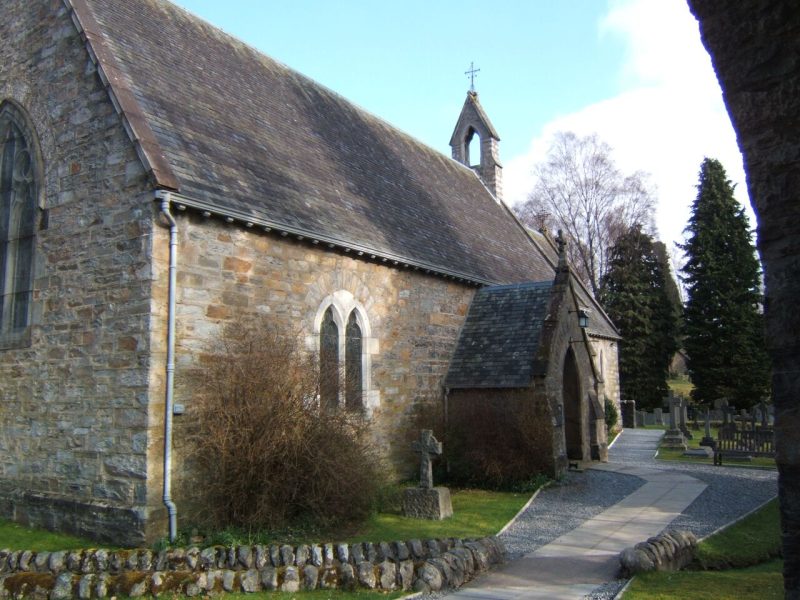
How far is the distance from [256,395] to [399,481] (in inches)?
228

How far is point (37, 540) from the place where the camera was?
975 centimetres

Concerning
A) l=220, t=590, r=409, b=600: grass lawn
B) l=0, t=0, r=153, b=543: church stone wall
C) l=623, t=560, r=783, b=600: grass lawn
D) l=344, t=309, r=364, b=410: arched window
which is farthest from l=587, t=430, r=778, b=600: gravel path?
l=0, t=0, r=153, b=543: church stone wall

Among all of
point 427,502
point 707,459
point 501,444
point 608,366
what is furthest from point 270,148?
point 608,366

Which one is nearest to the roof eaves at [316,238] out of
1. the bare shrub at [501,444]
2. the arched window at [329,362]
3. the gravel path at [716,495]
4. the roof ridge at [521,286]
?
the roof ridge at [521,286]

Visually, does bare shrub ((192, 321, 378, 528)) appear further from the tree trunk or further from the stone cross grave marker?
the tree trunk

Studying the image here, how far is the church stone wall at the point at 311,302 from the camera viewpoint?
10.2 m

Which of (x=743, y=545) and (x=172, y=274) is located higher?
(x=172, y=274)

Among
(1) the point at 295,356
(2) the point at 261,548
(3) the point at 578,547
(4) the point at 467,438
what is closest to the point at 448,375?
(4) the point at 467,438

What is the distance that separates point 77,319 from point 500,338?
969cm

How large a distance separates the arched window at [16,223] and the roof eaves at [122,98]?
237 centimetres

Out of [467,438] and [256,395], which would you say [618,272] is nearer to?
[467,438]

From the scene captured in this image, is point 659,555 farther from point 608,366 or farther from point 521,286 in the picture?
point 608,366

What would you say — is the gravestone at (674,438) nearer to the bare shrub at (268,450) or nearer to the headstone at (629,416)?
the headstone at (629,416)

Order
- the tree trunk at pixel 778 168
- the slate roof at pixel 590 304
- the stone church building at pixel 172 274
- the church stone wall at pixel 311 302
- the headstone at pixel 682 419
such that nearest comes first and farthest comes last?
the tree trunk at pixel 778 168
the stone church building at pixel 172 274
the church stone wall at pixel 311 302
the headstone at pixel 682 419
the slate roof at pixel 590 304
